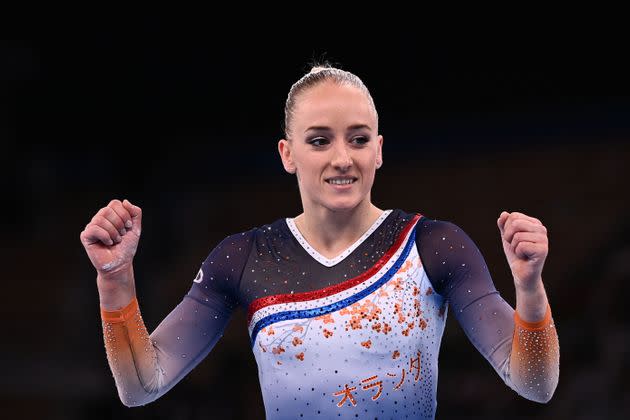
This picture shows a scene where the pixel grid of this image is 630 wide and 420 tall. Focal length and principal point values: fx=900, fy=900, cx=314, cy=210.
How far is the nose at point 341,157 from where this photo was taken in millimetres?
1955

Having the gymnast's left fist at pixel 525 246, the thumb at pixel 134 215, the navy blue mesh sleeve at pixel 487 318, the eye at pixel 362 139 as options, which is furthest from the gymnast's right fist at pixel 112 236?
the gymnast's left fist at pixel 525 246

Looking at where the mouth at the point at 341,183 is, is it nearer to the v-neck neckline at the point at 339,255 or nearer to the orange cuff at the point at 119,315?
the v-neck neckline at the point at 339,255

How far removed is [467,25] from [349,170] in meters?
2.75

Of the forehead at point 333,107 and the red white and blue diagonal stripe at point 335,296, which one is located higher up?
the forehead at point 333,107

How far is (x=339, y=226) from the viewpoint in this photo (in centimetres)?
208

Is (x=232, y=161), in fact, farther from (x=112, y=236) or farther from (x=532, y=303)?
(x=532, y=303)

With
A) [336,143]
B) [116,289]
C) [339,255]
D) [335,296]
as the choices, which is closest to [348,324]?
[335,296]

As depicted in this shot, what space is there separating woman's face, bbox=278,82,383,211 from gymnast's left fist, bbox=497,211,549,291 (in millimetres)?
406

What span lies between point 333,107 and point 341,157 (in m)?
0.12
